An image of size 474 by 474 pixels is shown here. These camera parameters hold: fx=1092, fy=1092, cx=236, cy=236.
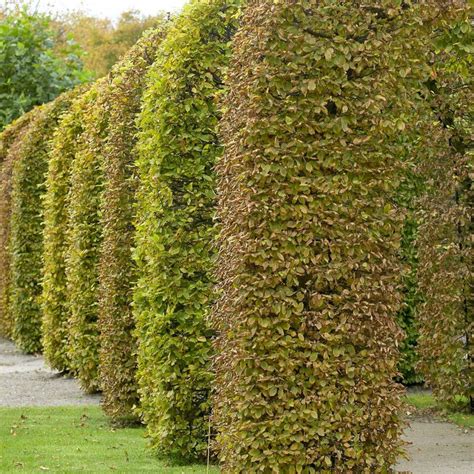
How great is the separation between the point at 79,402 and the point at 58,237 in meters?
2.57

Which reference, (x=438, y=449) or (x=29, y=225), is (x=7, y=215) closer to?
(x=29, y=225)

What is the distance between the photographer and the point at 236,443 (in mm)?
6512

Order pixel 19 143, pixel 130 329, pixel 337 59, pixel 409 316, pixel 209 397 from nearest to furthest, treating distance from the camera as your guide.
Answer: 1. pixel 337 59
2. pixel 209 397
3. pixel 130 329
4. pixel 409 316
5. pixel 19 143

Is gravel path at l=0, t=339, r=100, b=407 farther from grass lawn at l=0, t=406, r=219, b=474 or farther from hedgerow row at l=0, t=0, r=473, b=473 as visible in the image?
hedgerow row at l=0, t=0, r=473, b=473

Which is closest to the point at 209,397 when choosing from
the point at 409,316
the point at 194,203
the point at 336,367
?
the point at 194,203

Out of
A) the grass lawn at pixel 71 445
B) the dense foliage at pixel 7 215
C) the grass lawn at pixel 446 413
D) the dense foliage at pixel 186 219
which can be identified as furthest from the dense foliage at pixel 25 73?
the dense foliage at pixel 186 219

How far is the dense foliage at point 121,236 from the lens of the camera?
10.1 metres

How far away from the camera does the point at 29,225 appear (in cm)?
1694

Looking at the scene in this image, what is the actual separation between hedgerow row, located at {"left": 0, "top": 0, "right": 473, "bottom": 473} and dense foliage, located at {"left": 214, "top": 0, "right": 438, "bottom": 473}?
12 millimetres

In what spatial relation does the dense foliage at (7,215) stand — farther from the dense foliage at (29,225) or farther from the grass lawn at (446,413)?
the grass lawn at (446,413)

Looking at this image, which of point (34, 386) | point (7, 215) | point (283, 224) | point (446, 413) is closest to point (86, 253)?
point (34, 386)

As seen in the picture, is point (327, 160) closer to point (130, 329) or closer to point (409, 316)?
point (130, 329)

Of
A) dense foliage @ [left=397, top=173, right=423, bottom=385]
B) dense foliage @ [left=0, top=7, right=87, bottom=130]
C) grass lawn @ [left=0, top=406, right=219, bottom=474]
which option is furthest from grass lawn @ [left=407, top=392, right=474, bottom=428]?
dense foliage @ [left=0, top=7, right=87, bottom=130]

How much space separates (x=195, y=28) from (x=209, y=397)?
282cm
